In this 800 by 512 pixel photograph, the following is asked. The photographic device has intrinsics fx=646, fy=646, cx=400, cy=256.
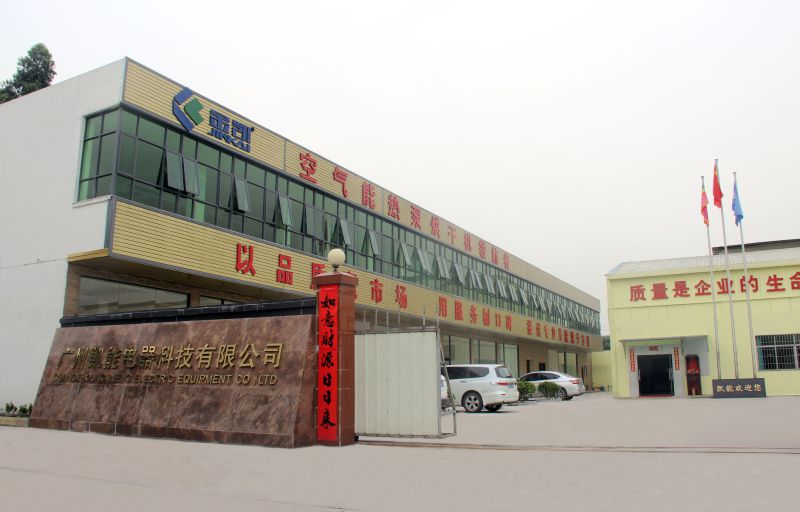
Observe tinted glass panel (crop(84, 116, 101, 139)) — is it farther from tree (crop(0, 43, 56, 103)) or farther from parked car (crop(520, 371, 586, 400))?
tree (crop(0, 43, 56, 103))

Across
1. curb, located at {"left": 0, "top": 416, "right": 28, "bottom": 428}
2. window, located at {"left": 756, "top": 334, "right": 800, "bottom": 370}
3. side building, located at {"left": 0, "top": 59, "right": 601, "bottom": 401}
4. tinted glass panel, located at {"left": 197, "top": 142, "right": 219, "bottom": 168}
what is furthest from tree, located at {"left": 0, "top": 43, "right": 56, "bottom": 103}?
window, located at {"left": 756, "top": 334, "right": 800, "bottom": 370}

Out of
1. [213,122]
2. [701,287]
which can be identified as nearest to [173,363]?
[213,122]

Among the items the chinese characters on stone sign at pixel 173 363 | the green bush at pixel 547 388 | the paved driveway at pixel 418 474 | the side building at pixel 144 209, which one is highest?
the side building at pixel 144 209

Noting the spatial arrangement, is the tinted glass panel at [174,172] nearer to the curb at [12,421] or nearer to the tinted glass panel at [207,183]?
the tinted glass panel at [207,183]

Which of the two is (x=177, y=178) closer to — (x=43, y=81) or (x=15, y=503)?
(x=15, y=503)

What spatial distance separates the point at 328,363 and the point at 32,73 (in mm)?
44296

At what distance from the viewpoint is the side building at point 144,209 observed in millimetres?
16422

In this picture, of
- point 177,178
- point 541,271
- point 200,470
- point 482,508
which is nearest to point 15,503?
point 200,470

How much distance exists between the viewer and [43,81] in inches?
1800

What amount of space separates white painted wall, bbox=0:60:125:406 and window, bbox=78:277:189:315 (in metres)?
0.71

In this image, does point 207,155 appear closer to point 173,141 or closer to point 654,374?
point 173,141

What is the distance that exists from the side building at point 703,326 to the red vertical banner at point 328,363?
84.8ft

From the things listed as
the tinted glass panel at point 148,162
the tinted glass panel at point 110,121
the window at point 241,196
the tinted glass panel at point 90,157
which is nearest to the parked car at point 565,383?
the window at point 241,196

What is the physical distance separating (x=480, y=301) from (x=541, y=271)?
46.2 ft
